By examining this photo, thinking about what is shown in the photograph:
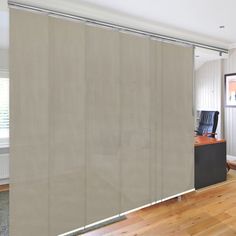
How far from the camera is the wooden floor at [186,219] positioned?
243 cm

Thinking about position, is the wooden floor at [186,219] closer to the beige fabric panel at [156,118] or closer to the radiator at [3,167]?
the beige fabric panel at [156,118]

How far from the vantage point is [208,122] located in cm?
471

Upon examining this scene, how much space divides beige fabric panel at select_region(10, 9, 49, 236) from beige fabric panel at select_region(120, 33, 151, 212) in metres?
0.90

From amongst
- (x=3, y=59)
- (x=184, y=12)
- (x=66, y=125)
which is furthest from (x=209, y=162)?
(x=3, y=59)

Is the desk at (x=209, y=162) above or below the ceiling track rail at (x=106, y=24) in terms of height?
below

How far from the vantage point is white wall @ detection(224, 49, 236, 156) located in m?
4.90

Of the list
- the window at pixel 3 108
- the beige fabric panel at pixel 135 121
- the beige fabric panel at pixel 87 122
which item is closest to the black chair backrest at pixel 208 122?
the beige fabric panel at pixel 87 122

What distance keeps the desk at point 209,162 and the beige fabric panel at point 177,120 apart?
0.68 feet

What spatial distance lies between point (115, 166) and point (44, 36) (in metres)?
1.52

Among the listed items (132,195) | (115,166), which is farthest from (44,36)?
(132,195)

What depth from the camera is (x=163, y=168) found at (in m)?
3.12

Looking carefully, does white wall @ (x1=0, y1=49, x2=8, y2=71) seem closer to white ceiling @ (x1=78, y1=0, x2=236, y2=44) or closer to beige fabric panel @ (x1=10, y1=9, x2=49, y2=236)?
white ceiling @ (x1=78, y1=0, x2=236, y2=44)

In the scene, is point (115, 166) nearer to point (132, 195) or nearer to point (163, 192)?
point (132, 195)

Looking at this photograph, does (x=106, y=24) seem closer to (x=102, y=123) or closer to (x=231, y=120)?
(x=102, y=123)
